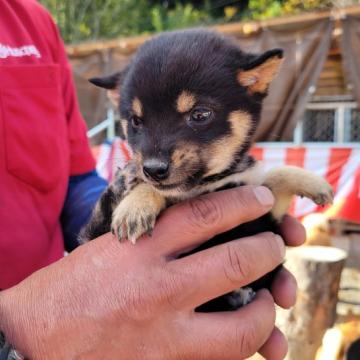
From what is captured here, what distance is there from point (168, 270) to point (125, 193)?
0.59m

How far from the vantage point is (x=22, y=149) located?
2160 millimetres

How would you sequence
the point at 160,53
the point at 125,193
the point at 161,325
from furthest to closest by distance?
the point at 125,193
the point at 160,53
the point at 161,325

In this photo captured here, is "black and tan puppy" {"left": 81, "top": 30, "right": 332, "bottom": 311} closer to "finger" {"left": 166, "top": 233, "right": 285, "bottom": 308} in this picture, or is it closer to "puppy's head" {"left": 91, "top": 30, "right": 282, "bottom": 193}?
"puppy's head" {"left": 91, "top": 30, "right": 282, "bottom": 193}

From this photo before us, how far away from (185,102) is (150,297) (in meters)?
0.72

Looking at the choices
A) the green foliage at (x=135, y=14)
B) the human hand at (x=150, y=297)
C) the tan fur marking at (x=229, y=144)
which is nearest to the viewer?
the human hand at (x=150, y=297)

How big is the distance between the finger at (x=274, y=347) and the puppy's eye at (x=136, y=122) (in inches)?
40.1

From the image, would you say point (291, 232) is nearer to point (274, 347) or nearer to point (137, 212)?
point (274, 347)

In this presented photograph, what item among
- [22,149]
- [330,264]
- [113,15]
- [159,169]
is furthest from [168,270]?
[113,15]

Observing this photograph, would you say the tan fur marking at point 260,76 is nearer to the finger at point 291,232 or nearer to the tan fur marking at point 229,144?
the tan fur marking at point 229,144

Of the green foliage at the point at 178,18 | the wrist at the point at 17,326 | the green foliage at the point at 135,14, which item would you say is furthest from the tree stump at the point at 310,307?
the green foliage at the point at 135,14

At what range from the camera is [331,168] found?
6.67m

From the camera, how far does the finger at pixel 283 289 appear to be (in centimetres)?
211

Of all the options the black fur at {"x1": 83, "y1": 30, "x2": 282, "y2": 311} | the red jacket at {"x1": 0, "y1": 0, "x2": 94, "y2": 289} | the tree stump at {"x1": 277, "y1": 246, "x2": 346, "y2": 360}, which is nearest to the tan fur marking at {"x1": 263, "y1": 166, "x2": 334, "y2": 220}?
the black fur at {"x1": 83, "y1": 30, "x2": 282, "y2": 311}

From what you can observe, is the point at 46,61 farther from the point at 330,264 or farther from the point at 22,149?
the point at 330,264
